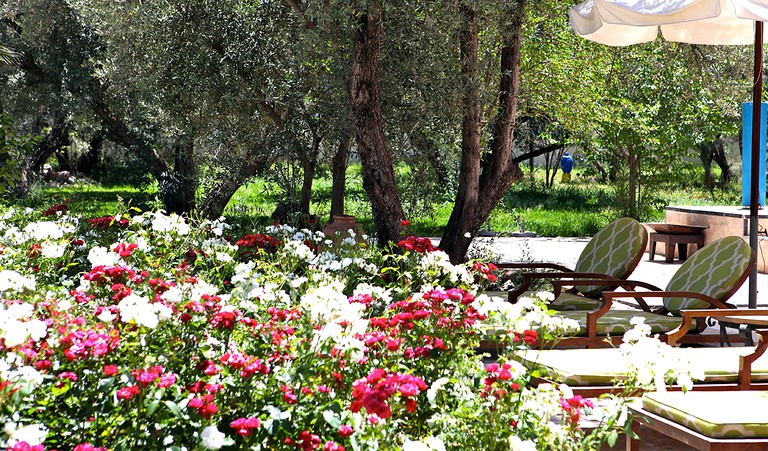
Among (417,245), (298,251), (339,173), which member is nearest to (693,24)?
(417,245)

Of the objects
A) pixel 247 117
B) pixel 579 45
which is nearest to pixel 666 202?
pixel 579 45

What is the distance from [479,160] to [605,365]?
456 centimetres

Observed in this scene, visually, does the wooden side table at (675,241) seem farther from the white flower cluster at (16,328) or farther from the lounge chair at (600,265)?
the white flower cluster at (16,328)

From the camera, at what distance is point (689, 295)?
5211 millimetres

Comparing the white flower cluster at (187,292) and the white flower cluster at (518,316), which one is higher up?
the white flower cluster at (187,292)

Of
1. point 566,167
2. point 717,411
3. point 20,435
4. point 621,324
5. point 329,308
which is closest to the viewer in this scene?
point 20,435

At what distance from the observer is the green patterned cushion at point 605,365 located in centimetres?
412

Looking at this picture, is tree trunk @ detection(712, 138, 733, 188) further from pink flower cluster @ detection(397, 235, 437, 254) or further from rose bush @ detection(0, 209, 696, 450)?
rose bush @ detection(0, 209, 696, 450)

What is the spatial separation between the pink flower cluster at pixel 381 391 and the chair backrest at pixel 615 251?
15.1ft

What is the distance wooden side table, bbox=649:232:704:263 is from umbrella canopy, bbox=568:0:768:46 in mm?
6506

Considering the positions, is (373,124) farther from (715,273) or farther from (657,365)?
(657,365)

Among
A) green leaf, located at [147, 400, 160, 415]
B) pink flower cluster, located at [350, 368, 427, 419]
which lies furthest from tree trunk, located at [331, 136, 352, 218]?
green leaf, located at [147, 400, 160, 415]

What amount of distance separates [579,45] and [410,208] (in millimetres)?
3085

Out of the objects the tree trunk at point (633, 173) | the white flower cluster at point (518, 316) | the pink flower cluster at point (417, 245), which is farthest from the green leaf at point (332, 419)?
the tree trunk at point (633, 173)
